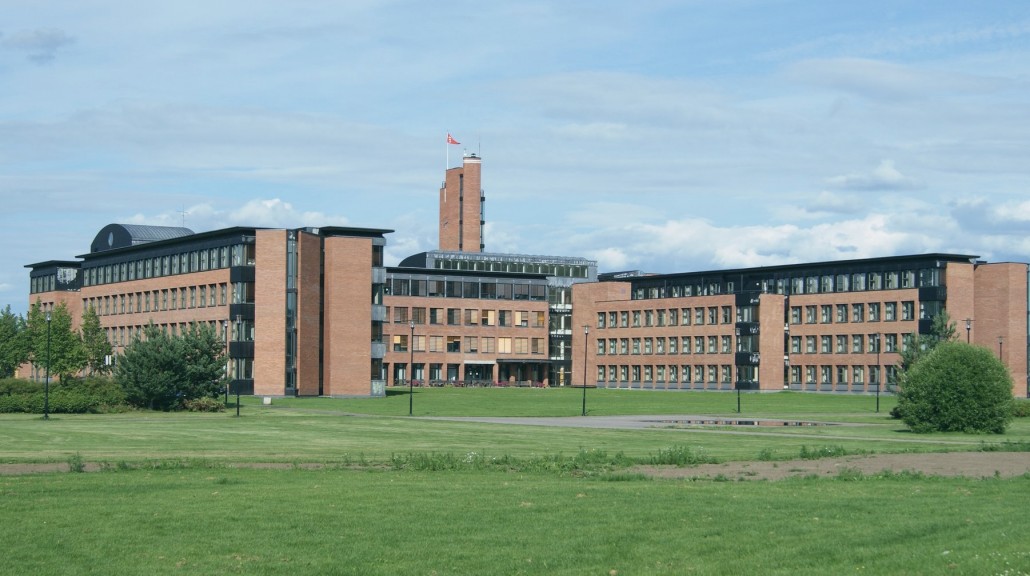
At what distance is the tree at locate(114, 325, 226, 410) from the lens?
7525 centimetres

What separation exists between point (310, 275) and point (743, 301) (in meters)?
62.4

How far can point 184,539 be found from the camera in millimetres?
18703

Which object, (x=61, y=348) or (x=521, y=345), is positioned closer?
(x=61, y=348)

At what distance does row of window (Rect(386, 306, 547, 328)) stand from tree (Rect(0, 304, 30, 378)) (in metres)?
45.5

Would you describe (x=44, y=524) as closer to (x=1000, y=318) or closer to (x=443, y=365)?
(x=1000, y=318)

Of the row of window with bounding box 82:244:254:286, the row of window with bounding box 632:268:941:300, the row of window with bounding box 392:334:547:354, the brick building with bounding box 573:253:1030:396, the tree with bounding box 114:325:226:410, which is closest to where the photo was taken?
the tree with bounding box 114:325:226:410

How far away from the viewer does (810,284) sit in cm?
15062

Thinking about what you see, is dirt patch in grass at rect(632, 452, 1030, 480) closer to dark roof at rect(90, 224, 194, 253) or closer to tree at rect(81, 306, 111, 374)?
tree at rect(81, 306, 111, 374)

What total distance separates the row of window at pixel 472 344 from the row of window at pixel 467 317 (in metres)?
1.95

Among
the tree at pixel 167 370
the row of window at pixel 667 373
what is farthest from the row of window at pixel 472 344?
the tree at pixel 167 370

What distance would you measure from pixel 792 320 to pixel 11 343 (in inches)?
3551

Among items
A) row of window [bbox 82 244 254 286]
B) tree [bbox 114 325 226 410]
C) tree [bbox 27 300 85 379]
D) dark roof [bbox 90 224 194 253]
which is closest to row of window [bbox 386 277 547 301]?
dark roof [bbox 90 224 194 253]

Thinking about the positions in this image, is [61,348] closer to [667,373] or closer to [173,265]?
[173,265]

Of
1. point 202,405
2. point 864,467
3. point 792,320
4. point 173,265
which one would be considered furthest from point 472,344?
point 864,467
